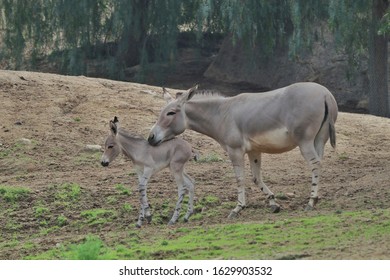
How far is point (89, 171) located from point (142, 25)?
10178 mm

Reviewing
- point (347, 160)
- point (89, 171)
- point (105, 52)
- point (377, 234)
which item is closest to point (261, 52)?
point (105, 52)

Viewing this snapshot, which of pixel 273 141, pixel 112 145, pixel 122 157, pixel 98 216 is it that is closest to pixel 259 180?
pixel 273 141

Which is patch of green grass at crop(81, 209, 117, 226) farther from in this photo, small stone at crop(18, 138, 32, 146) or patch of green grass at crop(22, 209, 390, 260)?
small stone at crop(18, 138, 32, 146)

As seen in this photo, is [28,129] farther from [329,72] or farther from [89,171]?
[329,72]

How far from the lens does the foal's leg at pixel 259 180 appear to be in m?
14.9

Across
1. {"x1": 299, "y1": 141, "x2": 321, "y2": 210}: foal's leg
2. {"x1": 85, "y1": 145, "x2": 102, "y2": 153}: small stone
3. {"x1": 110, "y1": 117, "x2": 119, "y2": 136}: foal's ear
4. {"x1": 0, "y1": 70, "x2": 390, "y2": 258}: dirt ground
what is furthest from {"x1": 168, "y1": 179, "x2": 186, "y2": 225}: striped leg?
{"x1": 85, "y1": 145, "x2": 102, "y2": 153}: small stone

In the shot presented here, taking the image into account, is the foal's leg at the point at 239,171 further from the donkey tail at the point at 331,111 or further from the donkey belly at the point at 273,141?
the donkey tail at the point at 331,111

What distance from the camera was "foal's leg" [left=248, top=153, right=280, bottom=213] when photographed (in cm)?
1487

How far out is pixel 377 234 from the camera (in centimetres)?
1189

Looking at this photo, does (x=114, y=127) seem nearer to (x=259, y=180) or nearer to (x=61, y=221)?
(x=61, y=221)

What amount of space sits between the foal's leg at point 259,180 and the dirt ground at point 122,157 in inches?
7.3

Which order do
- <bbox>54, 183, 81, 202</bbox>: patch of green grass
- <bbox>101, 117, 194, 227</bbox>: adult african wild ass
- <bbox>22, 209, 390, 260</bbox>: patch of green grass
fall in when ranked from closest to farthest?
1. <bbox>22, 209, 390, 260</bbox>: patch of green grass
2. <bbox>101, 117, 194, 227</bbox>: adult african wild ass
3. <bbox>54, 183, 81, 202</bbox>: patch of green grass

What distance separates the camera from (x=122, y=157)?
61.6 ft

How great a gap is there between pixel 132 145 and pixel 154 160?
433 mm
